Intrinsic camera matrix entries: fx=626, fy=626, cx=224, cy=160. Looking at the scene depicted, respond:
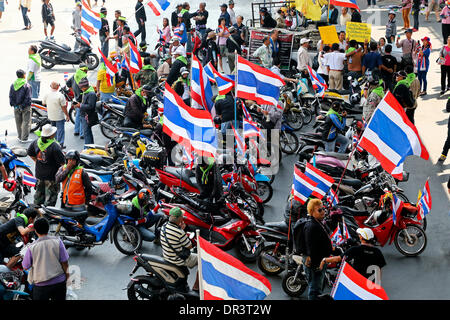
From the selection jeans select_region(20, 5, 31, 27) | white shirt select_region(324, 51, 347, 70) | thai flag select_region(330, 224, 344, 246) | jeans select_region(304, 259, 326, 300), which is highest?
jeans select_region(20, 5, 31, 27)

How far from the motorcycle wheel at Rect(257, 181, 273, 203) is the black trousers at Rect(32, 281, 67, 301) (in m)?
4.97

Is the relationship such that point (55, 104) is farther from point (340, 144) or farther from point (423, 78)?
point (423, 78)

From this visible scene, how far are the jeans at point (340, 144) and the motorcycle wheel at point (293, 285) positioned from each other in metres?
4.42

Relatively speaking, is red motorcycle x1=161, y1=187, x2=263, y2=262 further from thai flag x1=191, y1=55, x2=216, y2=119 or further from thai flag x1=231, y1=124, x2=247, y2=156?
thai flag x1=191, y1=55, x2=216, y2=119

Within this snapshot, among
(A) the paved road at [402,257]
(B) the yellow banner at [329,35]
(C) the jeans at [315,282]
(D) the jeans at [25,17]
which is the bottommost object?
(A) the paved road at [402,257]

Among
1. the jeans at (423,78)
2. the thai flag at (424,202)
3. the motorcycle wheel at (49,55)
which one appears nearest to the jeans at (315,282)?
the thai flag at (424,202)

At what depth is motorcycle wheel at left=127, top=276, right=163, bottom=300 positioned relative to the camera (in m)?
8.64

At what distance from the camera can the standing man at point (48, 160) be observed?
1161cm

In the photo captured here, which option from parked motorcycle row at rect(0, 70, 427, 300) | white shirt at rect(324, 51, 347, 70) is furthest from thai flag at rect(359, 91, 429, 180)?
white shirt at rect(324, 51, 347, 70)

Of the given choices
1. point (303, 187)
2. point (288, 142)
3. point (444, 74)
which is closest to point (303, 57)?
point (444, 74)

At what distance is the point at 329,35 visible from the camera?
1875cm

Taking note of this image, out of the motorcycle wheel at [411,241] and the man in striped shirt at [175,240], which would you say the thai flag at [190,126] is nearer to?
the man in striped shirt at [175,240]

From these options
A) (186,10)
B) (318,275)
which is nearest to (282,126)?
(318,275)

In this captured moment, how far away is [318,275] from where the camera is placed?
28.2 ft
